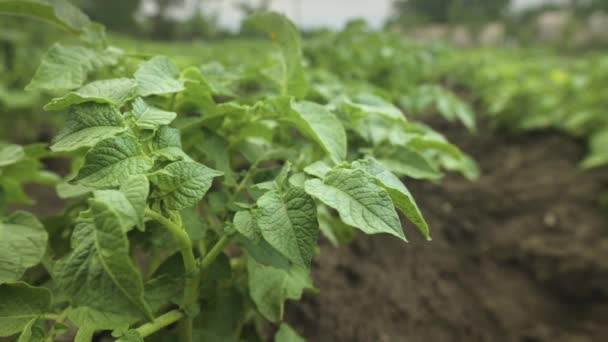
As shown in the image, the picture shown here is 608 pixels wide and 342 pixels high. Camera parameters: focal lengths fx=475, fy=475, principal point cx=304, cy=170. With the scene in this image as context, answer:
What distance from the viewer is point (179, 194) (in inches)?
25.0

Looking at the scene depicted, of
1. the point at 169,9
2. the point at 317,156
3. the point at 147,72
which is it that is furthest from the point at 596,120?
the point at 169,9

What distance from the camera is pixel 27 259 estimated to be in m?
0.75

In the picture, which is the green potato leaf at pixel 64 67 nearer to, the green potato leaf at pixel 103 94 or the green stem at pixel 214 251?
the green potato leaf at pixel 103 94

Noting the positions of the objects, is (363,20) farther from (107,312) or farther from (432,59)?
(107,312)

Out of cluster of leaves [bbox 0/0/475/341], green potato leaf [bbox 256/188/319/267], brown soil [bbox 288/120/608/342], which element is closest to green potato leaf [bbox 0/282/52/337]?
cluster of leaves [bbox 0/0/475/341]

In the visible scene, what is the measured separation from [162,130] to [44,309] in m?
0.32

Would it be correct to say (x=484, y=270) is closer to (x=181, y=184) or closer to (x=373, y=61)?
(x=373, y=61)

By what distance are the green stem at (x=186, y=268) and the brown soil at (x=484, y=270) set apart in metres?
0.55

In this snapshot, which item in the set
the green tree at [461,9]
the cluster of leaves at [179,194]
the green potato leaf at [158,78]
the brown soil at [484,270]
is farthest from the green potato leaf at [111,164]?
the green tree at [461,9]

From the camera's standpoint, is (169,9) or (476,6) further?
(169,9)

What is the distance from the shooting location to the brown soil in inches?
60.0

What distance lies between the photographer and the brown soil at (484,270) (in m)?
1.52

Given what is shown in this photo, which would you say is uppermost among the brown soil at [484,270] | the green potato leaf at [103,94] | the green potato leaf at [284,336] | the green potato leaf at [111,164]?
the green potato leaf at [103,94]

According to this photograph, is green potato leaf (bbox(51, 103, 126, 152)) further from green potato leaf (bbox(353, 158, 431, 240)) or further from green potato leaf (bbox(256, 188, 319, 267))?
green potato leaf (bbox(353, 158, 431, 240))
